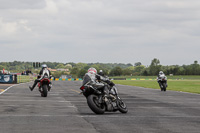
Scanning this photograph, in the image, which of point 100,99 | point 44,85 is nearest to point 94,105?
point 100,99

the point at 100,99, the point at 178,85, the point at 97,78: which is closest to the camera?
the point at 100,99

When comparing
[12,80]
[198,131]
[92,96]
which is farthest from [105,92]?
[12,80]

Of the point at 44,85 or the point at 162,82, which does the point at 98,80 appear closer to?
the point at 44,85

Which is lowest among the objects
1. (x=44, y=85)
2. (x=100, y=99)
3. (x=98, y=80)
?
(x=100, y=99)

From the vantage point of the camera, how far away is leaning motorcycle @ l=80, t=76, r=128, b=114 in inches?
514

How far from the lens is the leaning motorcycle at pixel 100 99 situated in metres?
13.1

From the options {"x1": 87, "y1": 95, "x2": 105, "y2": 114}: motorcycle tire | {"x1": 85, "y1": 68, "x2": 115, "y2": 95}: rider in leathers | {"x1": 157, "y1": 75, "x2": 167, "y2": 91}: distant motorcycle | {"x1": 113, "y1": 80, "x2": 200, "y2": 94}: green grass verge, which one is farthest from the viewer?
{"x1": 113, "y1": 80, "x2": 200, "y2": 94}: green grass verge

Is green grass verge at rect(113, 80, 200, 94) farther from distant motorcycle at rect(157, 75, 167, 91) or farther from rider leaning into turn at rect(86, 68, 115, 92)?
rider leaning into turn at rect(86, 68, 115, 92)

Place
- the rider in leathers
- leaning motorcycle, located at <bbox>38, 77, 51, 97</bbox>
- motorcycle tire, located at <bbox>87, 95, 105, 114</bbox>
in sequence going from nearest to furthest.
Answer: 1. motorcycle tire, located at <bbox>87, 95, 105, 114</bbox>
2. the rider in leathers
3. leaning motorcycle, located at <bbox>38, 77, 51, 97</bbox>

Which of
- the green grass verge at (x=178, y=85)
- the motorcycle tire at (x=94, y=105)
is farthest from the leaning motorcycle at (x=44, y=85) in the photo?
the green grass verge at (x=178, y=85)

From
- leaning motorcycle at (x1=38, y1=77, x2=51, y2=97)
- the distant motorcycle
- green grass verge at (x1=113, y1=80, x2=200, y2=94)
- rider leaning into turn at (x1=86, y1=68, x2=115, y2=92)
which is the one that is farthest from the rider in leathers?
the distant motorcycle

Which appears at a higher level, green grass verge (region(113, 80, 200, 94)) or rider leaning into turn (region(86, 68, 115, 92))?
rider leaning into turn (region(86, 68, 115, 92))

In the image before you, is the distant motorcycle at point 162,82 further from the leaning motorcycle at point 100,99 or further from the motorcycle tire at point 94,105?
the motorcycle tire at point 94,105

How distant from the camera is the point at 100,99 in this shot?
13281 mm
